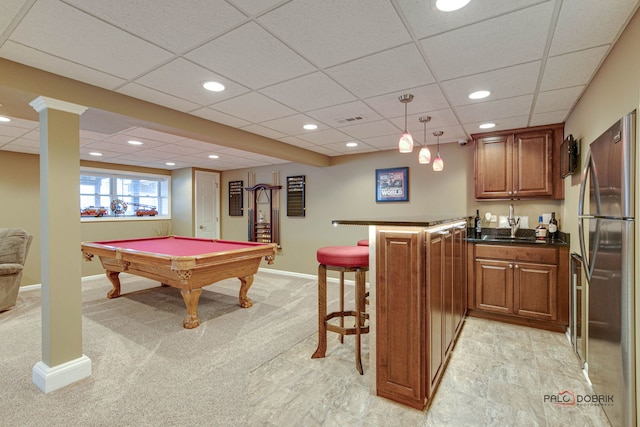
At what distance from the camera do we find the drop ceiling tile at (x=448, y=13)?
1.51 metres

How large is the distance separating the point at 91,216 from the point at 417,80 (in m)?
6.61

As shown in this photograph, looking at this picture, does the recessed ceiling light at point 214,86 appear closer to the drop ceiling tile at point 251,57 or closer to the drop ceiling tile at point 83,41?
the drop ceiling tile at point 251,57

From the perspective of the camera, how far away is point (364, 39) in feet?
6.02

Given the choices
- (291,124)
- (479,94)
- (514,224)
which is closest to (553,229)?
(514,224)

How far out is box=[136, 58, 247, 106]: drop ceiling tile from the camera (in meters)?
2.19

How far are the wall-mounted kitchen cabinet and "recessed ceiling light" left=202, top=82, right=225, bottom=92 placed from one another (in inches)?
128

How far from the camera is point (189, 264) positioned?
327cm

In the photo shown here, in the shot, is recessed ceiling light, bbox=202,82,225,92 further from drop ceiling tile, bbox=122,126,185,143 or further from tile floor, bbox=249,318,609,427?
tile floor, bbox=249,318,609,427

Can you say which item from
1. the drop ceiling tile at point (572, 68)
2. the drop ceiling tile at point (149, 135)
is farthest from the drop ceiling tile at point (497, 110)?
the drop ceiling tile at point (149, 135)

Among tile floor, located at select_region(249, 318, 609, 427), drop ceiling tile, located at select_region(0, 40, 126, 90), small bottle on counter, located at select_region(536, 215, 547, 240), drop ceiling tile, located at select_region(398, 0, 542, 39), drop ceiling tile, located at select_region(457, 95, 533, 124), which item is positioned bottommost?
tile floor, located at select_region(249, 318, 609, 427)

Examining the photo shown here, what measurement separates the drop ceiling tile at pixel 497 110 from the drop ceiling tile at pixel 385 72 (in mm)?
919

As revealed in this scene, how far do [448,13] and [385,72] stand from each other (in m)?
0.71

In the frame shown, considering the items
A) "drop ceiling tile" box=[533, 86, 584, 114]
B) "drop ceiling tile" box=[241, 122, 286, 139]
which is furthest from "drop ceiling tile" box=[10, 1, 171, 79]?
"drop ceiling tile" box=[533, 86, 584, 114]

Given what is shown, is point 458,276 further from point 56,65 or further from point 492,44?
point 56,65
